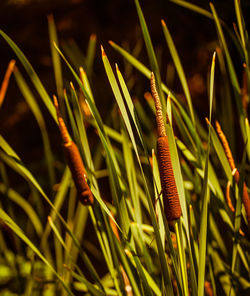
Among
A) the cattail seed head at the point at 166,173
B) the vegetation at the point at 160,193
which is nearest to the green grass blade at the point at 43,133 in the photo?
the vegetation at the point at 160,193

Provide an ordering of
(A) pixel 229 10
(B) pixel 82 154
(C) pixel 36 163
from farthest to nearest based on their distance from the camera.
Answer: (C) pixel 36 163 → (A) pixel 229 10 → (B) pixel 82 154

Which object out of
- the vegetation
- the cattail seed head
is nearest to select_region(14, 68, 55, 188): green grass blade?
the vegetation

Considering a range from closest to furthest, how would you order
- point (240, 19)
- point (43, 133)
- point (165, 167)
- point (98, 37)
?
point (165, 167) < point (240, 19) < point (43, 133) < point (98, 37)

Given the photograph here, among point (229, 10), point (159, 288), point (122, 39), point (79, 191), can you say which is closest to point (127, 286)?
point (159, 288)

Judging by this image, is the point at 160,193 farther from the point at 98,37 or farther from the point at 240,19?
the point at 98,37

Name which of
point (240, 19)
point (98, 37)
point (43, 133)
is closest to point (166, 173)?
point (240, 19)

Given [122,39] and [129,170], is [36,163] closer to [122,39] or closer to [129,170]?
[122,39]

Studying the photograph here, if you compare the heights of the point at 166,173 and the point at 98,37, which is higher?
the point at 98,37

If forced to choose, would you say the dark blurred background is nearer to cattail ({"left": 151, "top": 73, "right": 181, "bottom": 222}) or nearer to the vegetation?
the vegetation

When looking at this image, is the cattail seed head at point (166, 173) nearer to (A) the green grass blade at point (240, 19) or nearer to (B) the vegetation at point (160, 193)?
(B) the vegetation at point (160, 193)
